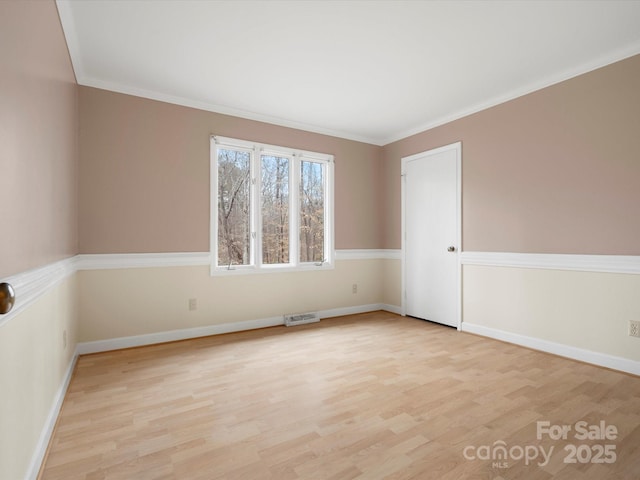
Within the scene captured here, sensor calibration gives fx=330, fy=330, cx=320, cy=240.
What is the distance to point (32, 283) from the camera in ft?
4.85

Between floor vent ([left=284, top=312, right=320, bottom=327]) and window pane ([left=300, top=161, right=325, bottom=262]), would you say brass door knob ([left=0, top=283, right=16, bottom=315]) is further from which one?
window pane ([left=300, top=161, right=325, bottom=262])

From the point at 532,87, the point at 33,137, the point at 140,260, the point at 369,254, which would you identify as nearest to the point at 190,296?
the point at 140,260

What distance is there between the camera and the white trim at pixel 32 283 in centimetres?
125

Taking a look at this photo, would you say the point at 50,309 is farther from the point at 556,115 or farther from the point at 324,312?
the point at 556,115

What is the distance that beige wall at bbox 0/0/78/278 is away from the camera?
1236 mm

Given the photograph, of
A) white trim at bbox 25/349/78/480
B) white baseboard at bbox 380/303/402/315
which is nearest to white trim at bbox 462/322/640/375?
white baseboard at bbox 380/303/402/315

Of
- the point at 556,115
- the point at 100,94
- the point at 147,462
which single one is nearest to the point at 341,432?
the point at 147,462

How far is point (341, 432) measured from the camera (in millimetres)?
1881

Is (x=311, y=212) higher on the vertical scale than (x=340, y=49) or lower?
lower

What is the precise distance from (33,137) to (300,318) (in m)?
3.32

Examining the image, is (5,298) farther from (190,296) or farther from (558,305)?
(558,305)

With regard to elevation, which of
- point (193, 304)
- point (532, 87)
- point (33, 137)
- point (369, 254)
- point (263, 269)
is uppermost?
point (532, 87)

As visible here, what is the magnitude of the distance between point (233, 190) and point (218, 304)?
1380mm

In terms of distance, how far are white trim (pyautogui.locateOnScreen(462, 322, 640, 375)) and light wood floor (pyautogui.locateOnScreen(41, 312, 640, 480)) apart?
120 mm
